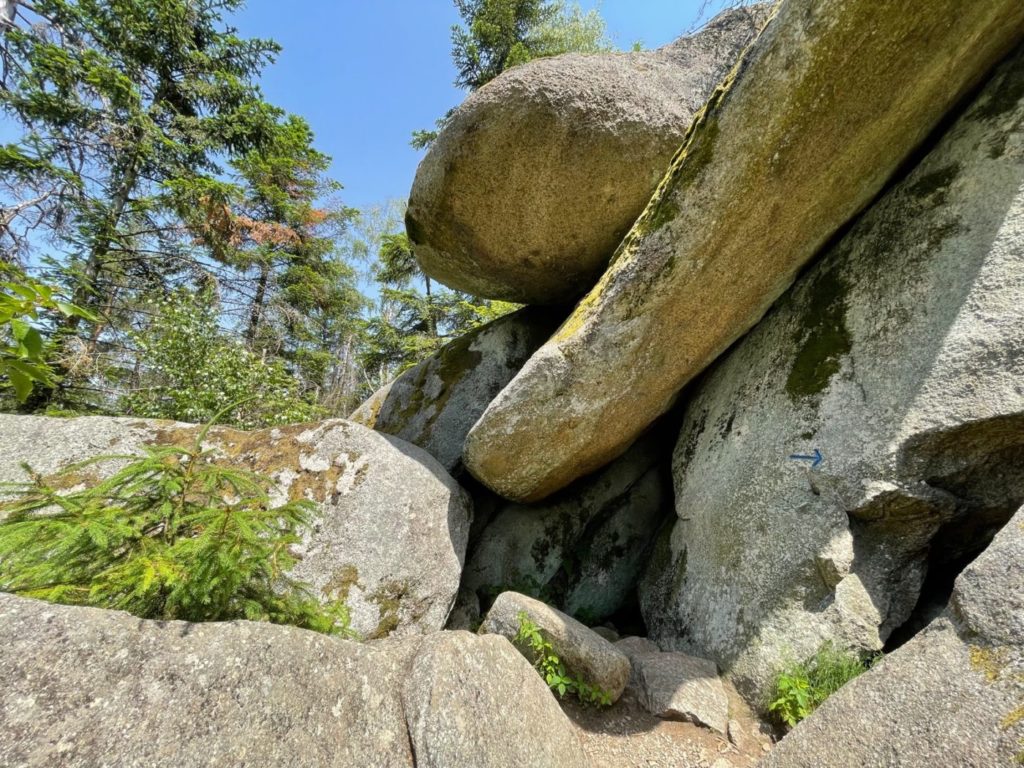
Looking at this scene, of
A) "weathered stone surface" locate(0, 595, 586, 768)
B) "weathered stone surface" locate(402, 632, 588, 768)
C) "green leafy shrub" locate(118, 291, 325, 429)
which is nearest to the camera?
"weathered stone surface" locate(0, 595, 586, 768)

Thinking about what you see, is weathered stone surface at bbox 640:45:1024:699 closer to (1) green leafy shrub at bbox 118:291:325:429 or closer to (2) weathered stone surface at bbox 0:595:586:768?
(2) weathered stone surface at bbox 0:595:586:768

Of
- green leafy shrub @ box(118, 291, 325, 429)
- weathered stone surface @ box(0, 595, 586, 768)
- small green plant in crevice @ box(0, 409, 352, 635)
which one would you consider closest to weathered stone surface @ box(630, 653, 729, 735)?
weathered stone surface @ box(0, 595, 586, 768)

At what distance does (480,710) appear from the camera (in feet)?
7.70

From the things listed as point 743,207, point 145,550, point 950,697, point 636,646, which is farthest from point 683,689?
point 743,207

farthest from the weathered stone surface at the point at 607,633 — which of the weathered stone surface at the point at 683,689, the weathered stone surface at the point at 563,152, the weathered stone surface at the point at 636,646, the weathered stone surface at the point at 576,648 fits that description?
the weathered stone surface at the point at 563,152

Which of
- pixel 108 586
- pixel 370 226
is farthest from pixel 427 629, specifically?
pixel 370 226

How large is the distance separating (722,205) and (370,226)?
22.1m

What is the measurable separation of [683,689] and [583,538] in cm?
236

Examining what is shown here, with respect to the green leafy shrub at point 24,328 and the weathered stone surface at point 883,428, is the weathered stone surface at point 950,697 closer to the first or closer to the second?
the weathered stone surface at point 883,428

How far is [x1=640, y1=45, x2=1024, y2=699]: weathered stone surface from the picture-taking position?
2.90 m

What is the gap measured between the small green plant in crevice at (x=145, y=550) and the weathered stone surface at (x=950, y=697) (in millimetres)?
2855

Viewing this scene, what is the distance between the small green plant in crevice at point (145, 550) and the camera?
1952 mm

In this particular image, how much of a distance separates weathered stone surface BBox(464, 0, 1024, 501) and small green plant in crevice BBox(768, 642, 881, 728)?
2368mm

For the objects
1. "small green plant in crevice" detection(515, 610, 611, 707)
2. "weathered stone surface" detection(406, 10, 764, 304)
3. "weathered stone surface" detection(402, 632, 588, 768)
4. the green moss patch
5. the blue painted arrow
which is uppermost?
"weathered stone surface" detection(406, 10, 764, 304)
